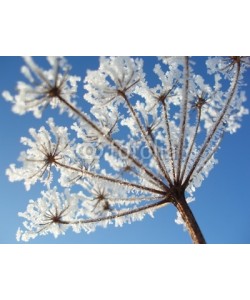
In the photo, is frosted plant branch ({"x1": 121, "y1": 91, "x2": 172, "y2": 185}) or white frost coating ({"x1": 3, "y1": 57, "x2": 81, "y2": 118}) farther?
frosted plant branch ({"x1": 121, "y1": 91, "x2": 172, "y2": 185})

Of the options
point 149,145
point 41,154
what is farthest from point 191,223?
point 41,154

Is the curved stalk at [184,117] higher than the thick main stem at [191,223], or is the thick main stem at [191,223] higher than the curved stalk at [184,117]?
the curved stalk at [184,117]

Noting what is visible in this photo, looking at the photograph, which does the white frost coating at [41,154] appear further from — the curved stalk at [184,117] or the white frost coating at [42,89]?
the curved stalk at [184,117]

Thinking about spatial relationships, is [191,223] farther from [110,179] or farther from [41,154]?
[41,154]

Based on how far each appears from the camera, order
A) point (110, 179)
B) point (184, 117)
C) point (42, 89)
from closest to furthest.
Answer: point (42, 89)
point (184, 117)
point (110, 179)

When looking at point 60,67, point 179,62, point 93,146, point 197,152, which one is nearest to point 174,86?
point 179,62

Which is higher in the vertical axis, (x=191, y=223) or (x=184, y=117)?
(x=184, y=117)

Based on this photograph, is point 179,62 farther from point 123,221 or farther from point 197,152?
point 123,221

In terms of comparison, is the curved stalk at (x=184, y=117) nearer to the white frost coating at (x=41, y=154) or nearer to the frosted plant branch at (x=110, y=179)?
the frosted plant branch at (x=110, y=179)

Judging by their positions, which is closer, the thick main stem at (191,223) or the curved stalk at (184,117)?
the thick main stem at (191,223)

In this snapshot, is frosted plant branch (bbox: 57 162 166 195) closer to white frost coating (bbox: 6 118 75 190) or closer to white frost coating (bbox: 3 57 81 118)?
white frost coating (bbox: 6 118 75 190)

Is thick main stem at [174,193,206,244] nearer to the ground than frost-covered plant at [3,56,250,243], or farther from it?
nearer to the ground
